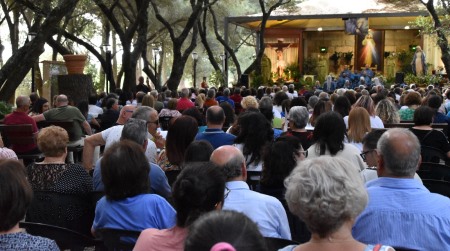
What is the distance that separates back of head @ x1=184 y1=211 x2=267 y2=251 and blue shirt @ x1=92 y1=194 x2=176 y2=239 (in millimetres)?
2353

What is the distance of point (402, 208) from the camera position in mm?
3947

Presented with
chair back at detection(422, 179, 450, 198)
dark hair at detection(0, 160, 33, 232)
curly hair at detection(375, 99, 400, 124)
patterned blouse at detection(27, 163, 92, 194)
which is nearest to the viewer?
dark hair at detection(0, 160, 33, 232)

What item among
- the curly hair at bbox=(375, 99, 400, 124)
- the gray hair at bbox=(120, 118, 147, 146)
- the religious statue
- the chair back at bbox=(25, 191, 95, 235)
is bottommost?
the chair back at bbox=(25, 191, 95, 235)

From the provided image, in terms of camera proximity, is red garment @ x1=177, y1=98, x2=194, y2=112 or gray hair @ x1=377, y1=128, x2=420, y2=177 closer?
gray hair @ x1=377, y1=128, x2=420, y2=177

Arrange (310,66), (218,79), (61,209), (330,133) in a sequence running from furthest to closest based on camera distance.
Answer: (310,66) < (218,79) < (330,133) < (61,209)

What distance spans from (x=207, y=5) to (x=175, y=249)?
2755cm

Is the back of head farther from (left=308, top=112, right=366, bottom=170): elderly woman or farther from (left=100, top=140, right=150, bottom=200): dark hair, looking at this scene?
(left=308, top=112, right=366, bottom=170): elderly woman

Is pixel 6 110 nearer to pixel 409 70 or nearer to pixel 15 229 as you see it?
pixel 15 229

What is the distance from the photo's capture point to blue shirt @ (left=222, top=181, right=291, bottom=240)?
445 centimetres

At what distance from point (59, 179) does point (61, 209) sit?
22 centimetres

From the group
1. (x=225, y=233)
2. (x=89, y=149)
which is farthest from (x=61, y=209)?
(x=225, y=233)

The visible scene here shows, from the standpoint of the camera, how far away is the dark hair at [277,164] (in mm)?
5883

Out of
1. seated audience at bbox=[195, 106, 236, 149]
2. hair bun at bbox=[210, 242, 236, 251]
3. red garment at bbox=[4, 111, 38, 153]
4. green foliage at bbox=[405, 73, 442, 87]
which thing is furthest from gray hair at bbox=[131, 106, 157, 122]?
green foliage at bbox=[405, 73, 442, 87]

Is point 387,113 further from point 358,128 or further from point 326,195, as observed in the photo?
point 326,195
